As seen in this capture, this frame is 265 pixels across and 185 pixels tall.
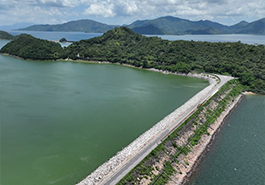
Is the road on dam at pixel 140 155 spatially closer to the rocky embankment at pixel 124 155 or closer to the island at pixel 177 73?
the island at pixel 177 73

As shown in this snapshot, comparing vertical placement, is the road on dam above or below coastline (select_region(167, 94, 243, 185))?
above

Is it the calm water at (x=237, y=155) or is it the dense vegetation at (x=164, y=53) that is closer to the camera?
the calm water at (x=237, y=155)

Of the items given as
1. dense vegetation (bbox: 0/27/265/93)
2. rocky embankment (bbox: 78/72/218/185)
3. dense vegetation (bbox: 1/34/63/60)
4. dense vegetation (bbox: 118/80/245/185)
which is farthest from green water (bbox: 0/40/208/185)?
dense vegetation (bbox: 1/34/63/60)

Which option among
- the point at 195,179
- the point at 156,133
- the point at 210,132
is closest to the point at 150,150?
the point at 156,133

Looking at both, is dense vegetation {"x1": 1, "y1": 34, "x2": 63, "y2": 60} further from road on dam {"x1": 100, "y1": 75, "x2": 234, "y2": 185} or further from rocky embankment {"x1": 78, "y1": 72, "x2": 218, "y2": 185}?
road on dam {"x1": 100, "y1": 75, "x2": 234, "y2": 185}

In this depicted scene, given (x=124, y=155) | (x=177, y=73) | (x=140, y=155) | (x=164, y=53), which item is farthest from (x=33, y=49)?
(x=140, y=155)

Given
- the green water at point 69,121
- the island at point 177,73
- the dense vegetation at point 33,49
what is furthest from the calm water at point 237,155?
the dense vegetation at point 33,49

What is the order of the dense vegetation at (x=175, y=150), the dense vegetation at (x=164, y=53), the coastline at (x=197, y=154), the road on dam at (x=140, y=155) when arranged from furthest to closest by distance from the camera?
the dense vegetation at (x=164, y=53) < the coastline at (x=197, y=154) < the dense vegetation at (x=175, y=150) < the road on dam at (x=140, y=155)
